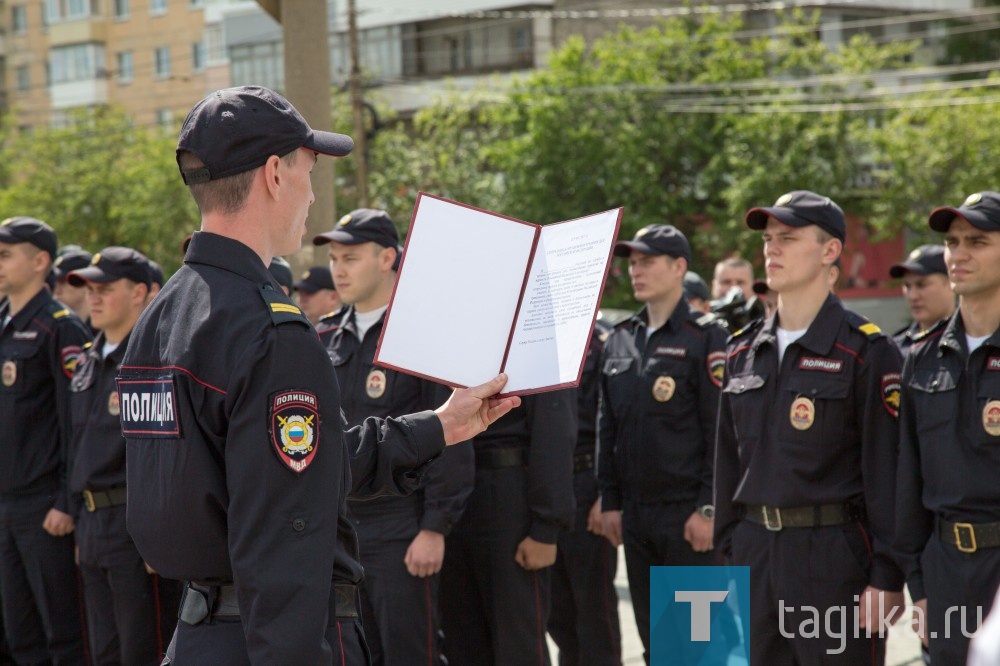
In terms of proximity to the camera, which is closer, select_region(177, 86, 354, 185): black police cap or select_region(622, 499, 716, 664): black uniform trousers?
select_region(177, 86, 354, 185): black police cap

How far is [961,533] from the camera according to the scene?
4.18 metres

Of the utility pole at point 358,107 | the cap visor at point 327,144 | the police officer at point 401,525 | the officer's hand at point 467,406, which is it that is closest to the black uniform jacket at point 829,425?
the police officer at point 401,525

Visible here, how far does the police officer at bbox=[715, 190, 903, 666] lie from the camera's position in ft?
14.8

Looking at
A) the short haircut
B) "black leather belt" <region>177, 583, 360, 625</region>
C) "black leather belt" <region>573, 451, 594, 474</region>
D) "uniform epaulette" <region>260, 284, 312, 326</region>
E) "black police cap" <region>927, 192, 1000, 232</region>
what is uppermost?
the short haircut

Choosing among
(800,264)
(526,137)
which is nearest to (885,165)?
(526,137)

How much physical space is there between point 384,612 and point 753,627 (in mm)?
1604

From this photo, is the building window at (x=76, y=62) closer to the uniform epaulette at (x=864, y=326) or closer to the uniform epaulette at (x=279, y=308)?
the uniform epaulette at (x=864, y=326)

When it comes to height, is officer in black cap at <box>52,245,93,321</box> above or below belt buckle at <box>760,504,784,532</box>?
above

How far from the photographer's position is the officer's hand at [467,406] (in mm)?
3109

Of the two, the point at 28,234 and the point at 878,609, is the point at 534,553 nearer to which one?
the point at 878,609

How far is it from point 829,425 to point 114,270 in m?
3.72

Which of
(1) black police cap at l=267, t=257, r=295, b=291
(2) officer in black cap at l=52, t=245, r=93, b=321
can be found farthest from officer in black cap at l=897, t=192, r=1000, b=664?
(2) officer in black cap at l=52, t=245, r=93, b=321

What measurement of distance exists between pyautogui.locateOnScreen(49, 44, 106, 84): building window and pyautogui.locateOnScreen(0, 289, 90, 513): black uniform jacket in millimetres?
47240

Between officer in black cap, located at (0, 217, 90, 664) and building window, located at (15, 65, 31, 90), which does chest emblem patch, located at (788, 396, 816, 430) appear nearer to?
officer in black cap, located at (0, 217, 90, 664)
